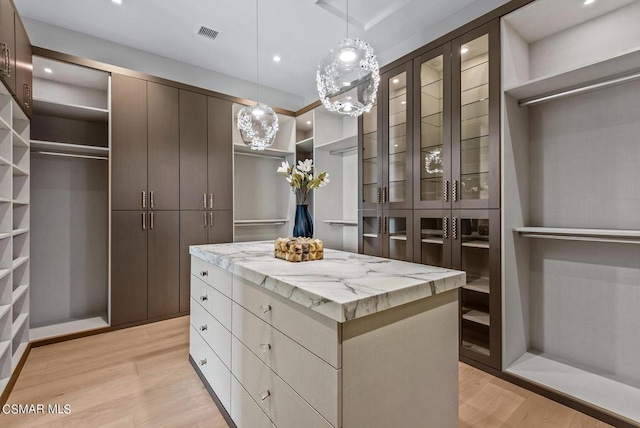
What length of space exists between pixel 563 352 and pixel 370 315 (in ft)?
7.35

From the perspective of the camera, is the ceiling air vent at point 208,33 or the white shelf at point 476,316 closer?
the white shelf at point 476,316

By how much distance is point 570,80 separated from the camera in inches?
79.4

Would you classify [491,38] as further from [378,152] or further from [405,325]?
[405,325]

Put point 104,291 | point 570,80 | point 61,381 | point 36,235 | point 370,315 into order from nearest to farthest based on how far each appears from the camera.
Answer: point 370,315 < point 570,80 < point 61,381 < point 36,235 < point 104,291

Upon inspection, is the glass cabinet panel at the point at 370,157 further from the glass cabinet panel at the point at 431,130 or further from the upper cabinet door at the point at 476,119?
the upper cabinet door at the point at 476,119

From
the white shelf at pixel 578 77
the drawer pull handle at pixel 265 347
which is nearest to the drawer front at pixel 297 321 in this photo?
the drawer pull handle at pixel 265 347

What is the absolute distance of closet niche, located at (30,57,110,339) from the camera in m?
3.00

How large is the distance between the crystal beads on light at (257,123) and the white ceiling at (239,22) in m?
1.17

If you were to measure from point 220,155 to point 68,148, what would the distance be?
4.96 ft

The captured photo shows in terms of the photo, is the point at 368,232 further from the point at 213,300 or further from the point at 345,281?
the point at 345,281

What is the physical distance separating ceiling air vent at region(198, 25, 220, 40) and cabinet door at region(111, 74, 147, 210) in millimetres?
834

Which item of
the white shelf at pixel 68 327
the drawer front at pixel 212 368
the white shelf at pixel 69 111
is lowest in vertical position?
the white shelf at pixel 68 327

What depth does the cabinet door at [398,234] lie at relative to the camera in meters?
2.83

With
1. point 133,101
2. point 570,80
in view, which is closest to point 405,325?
point 570,80
